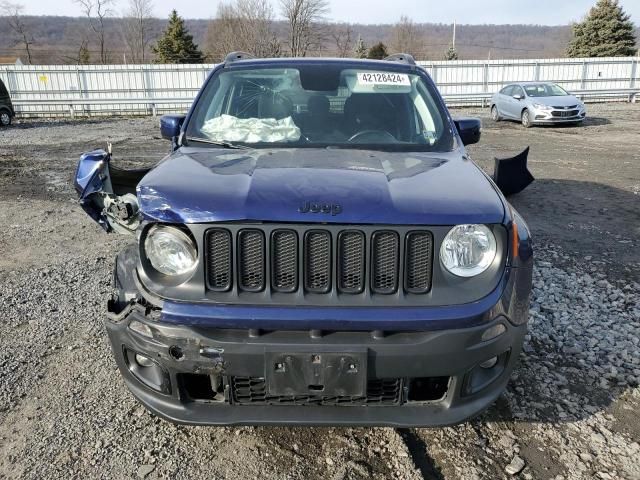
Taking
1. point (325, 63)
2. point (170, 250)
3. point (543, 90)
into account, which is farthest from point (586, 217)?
point (543, 90)

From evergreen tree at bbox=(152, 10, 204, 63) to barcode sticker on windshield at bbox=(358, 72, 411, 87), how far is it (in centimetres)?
4533

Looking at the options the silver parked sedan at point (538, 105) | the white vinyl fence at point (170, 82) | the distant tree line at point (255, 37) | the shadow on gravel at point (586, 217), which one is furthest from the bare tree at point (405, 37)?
the shadow on gravel at point (586, 217)

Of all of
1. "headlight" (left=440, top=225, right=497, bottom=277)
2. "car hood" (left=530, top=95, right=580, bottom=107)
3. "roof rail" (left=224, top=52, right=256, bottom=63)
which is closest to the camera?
"headlight" (left=440, top=225, right=497, bottom=277)

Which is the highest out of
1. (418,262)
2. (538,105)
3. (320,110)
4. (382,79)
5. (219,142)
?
(382,79)

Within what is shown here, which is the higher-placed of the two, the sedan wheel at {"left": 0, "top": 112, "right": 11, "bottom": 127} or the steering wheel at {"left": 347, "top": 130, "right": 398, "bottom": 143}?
the steering wheel at {"left": 347, "top": 130, "right": 398, "bottom": 143}

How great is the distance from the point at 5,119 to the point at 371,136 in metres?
19.7

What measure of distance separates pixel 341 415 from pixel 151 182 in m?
1.36

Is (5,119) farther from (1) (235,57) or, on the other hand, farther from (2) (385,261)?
(2) (385,261)

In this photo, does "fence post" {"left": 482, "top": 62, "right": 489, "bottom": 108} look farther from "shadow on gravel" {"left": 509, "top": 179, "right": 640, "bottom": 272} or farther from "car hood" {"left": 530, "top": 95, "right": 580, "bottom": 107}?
"shadow on gravel" {"left": 509, "top": 179, "right": 640, "bottom": 272}

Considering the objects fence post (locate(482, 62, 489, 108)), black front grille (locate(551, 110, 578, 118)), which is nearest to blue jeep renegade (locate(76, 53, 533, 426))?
black front grille (locate(551, 110, 578, 118))

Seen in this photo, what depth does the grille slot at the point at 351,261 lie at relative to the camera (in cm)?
229

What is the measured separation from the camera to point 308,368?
225cm

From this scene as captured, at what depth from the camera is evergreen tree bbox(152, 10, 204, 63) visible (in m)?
46.2

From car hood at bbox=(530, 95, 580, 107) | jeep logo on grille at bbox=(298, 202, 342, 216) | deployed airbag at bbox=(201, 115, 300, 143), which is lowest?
car hood at bbox=(530, 95, 580, 107)
